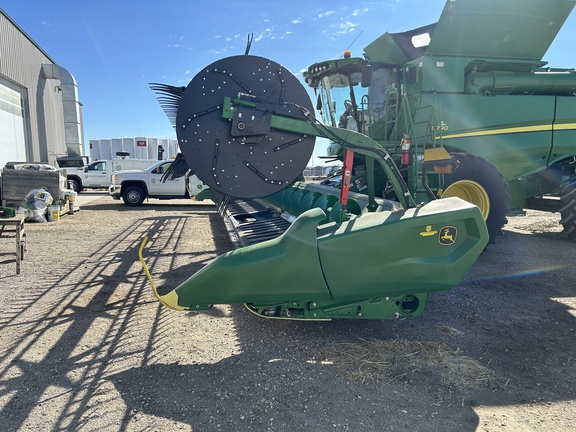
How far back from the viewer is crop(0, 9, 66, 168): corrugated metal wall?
13.3 meters

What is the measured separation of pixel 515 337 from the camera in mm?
3277

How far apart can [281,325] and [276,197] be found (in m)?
3.03

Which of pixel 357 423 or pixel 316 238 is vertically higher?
pixel 316 238

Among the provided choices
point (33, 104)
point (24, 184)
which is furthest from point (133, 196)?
point (33, 104)

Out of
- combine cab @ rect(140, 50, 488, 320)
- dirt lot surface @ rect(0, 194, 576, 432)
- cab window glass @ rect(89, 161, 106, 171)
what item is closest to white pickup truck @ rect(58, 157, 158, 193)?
cab window glass @ rect(89, 161, 106, 171)

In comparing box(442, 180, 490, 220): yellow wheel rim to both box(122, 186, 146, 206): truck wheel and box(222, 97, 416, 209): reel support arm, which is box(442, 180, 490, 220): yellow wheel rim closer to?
box(222, 97, 416, 209): reel support arm

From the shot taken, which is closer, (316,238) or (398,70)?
(316,238)

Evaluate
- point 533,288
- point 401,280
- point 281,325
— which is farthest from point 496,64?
point 281,325

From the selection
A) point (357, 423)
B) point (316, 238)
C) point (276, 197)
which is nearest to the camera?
point (357, 423)

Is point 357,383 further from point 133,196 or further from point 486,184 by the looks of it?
point 133,196

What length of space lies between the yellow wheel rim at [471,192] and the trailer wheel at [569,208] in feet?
7.62

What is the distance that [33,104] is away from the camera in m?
15.2

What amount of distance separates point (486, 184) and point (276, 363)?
4.07m

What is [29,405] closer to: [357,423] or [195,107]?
[357,423]
